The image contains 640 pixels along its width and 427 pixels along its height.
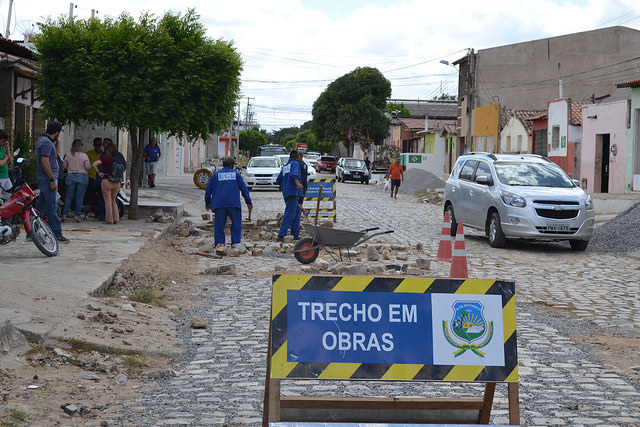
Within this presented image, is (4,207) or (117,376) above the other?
(4,207)

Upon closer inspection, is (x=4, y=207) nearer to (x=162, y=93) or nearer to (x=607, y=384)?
(x=162, y=93)

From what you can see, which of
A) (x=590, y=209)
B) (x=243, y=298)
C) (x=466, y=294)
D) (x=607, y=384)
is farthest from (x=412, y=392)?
(x=590, y=209)

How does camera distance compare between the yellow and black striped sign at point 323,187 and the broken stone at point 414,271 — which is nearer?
the broken stone at point 414,271

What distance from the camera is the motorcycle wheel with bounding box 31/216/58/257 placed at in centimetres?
1064

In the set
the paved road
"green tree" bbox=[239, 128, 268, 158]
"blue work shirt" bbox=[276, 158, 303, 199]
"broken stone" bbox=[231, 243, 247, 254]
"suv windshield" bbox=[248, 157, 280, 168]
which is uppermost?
"green tree" bbox=[239, 128, 268, 158]

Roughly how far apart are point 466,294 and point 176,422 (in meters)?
2.12

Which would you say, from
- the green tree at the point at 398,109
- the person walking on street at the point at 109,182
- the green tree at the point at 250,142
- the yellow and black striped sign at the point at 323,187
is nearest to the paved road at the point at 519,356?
the person walking on street at the point at 109,182

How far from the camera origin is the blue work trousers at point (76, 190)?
16.3 meters

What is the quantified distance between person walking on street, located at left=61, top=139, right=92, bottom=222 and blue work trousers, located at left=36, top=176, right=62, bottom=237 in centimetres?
386

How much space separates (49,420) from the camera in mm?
4988

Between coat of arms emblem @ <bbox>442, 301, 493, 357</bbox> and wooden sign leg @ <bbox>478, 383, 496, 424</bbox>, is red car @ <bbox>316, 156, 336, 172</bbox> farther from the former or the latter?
coat of arms emblem @ <bbox>442, 301, 493, 357</bbox>

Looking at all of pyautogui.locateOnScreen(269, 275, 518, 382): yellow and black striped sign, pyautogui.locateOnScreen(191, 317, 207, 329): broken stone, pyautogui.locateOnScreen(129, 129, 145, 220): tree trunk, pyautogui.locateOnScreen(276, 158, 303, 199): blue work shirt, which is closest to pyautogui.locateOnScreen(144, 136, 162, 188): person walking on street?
pyautogui.locateOnScreen(129, 129, 145, 220): tree trunk

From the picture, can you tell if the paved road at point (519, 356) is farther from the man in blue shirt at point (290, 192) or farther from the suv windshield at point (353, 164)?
the suv windshield at point (353, 164)

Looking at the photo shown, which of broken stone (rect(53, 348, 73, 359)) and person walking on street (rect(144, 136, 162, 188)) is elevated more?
person walking on street (rect(144, 136, 162, 188))
